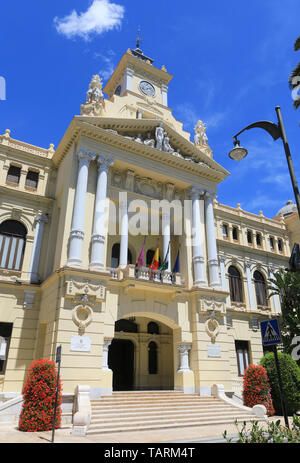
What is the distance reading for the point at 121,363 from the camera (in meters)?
23.5

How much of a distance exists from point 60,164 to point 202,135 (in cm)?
1164

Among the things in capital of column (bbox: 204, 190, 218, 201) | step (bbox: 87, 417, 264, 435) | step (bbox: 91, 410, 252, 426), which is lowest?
step (bbox: 87, 417, 264, 435)

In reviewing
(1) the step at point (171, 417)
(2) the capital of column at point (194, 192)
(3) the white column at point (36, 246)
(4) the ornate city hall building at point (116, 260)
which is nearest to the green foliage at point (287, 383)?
(4) the ornate city hall building at point (116, 260)

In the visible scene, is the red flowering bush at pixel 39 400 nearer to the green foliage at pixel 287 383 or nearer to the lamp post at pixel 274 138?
the lamp post at pixel 274 138

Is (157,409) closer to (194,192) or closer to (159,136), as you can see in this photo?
(194,192)

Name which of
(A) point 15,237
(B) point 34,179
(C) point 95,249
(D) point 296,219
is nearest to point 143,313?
(C) point 95,249

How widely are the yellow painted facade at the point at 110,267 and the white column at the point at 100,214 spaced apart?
8 cm

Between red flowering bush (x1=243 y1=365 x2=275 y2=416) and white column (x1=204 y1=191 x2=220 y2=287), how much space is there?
5.82 meters

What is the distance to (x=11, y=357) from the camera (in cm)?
1847

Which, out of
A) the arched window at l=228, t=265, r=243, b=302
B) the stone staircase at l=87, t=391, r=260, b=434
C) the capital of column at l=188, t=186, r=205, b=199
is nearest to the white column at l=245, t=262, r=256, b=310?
the arched window at l=228, t=265, r=243, b=302

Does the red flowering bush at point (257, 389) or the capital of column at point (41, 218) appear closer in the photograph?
the red flowering bush at point (257, 389)

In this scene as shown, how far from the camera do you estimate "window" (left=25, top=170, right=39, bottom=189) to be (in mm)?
22855

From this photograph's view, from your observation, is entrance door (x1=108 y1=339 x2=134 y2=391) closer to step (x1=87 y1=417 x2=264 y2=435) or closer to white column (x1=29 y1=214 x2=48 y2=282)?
white column (x1=29 y1=214 x2=48 y2=282)

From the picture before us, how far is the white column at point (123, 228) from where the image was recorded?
67.1ft
